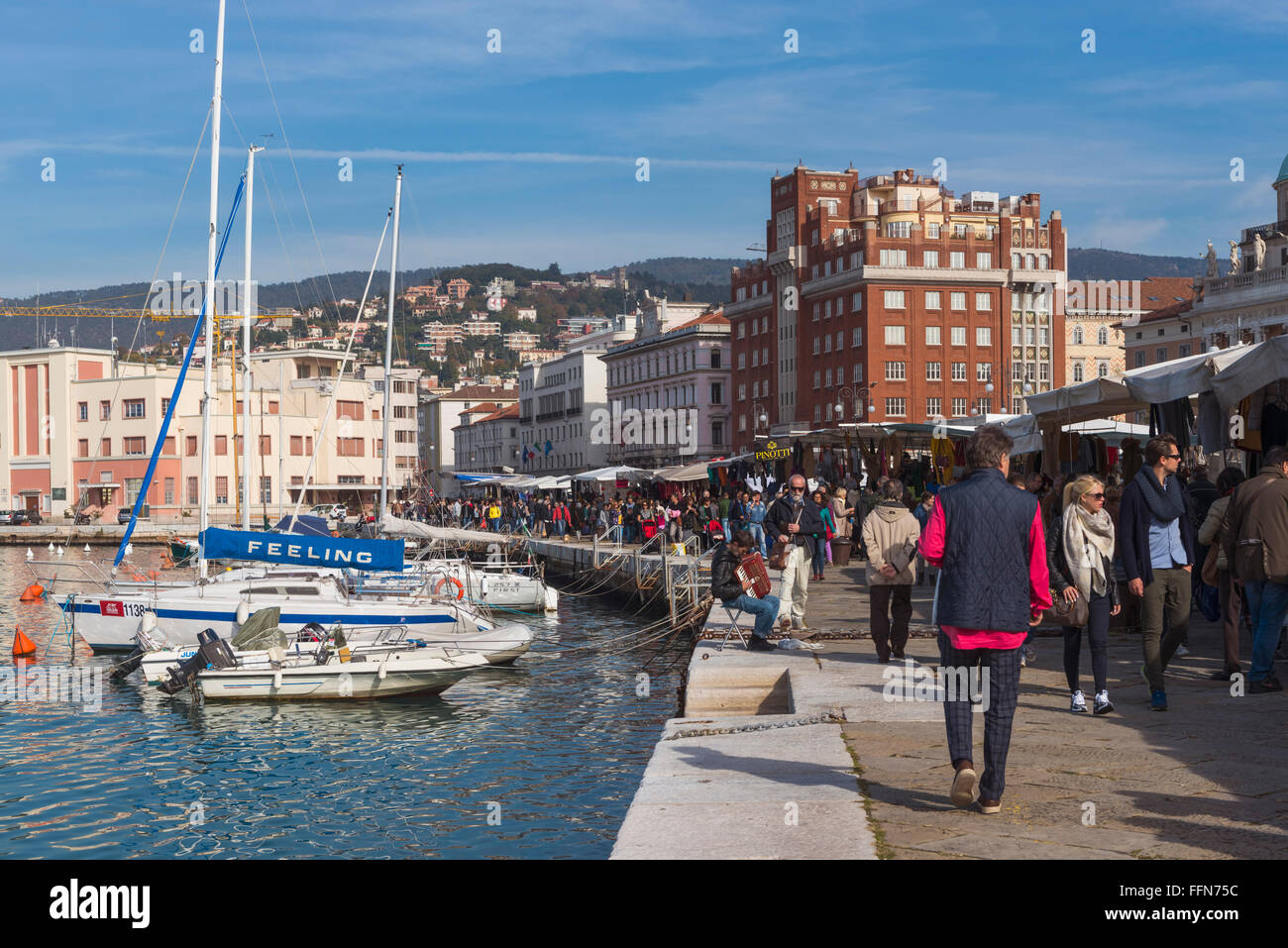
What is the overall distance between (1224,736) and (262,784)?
10078 mm

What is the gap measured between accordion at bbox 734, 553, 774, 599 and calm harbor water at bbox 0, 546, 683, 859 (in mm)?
2405

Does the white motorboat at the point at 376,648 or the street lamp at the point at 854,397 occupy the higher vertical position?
the street lamp at the point at 854,397

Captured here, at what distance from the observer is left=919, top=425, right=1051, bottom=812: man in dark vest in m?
6.62

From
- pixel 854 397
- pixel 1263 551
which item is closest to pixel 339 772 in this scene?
pixel 1263 551

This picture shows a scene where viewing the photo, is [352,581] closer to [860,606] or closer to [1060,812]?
[860,606]

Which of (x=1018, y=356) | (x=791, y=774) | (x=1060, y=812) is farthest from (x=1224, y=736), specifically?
(x=1018, y=356)

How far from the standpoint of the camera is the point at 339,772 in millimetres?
15008

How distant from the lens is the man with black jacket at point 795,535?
1512cm

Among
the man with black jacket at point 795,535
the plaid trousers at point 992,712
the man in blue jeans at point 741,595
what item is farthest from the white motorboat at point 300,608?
the plaid trousers at point 992,712

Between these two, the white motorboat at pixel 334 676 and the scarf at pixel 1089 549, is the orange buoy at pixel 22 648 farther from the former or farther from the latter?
the scarf at pixel 1089 549

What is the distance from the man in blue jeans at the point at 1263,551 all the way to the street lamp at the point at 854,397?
6916 cm

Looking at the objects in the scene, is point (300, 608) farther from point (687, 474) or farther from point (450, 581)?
point (687, 474)

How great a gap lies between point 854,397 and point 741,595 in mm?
68776

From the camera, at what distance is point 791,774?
25.7 ft
